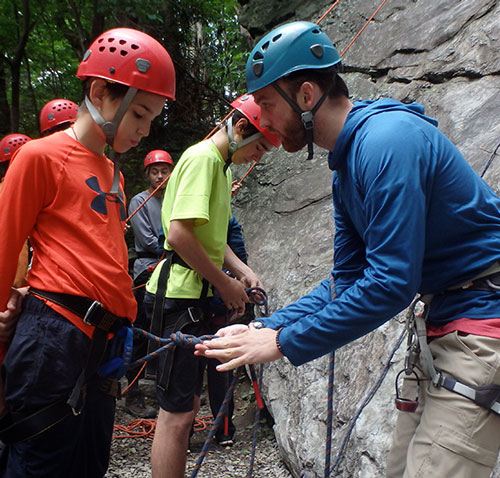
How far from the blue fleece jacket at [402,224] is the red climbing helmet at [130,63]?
822 millimetres

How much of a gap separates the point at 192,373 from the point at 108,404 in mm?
650

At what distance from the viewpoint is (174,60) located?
26.8ft

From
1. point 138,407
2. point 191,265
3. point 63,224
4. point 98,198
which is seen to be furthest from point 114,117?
point 138,407

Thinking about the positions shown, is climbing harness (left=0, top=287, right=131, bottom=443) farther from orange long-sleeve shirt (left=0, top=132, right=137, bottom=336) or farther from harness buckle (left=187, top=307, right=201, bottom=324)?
harness buckle (left=187, top=307, right=201, bottom=324)

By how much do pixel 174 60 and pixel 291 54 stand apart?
23.3ft

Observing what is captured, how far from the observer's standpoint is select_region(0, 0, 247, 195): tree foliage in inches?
298

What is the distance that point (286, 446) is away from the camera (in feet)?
10.8

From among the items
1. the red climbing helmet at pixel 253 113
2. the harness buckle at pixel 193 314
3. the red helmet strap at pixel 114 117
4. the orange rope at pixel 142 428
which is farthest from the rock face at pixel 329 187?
the red helmet strap at pixel 114 117

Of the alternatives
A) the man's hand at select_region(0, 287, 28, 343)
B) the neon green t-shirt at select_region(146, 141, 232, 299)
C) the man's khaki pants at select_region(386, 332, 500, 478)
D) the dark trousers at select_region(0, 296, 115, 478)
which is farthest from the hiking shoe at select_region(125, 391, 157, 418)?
the man's khaki pants at select_region(386, 332, 500, 478)

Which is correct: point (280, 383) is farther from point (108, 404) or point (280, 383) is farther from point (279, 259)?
point (108, 404)

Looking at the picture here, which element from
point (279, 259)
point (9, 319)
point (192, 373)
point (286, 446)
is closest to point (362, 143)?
point (9, 319)

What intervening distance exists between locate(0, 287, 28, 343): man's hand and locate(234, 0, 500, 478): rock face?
1738mm

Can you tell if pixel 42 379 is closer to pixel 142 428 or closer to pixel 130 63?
pixel 130 63

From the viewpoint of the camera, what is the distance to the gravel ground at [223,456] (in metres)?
3.54
